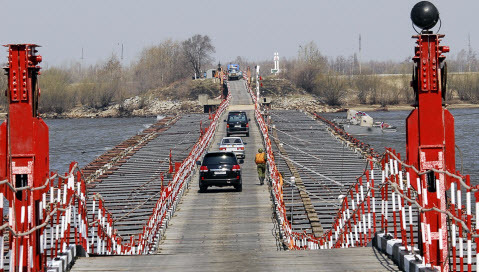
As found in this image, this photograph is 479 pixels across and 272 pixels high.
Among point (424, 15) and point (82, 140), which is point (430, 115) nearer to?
point (424, 15)

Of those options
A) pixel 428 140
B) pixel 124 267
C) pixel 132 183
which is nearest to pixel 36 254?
pixel 124 267

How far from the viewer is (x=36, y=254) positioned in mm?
12438

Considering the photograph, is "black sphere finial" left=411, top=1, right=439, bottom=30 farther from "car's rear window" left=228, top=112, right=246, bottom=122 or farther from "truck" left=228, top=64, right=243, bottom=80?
"truck" left=228, top=64, right=243, bottom=80

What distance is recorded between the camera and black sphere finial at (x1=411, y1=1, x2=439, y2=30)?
42.0ft

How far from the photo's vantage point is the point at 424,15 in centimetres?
1284

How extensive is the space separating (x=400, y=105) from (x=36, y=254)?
152 meters

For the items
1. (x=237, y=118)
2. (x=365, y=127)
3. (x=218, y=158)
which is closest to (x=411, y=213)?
(x=218, y=158)

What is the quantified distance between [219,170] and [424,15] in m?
20.4

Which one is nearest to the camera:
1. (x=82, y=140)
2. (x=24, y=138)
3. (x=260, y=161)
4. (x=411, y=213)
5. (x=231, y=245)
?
(x=411, y=213)

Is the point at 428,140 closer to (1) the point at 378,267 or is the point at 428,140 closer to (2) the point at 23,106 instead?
(1) the point at 378,267

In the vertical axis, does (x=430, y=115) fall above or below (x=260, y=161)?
above

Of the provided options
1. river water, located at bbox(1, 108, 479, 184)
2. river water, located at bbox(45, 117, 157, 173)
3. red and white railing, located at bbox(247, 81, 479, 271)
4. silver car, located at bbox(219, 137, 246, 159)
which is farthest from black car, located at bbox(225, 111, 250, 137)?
red and white railing, located at bbox(247, 81, 479, 271)

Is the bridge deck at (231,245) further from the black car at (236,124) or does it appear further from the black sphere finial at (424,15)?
the black car at (236,124)

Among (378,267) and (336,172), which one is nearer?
(378,267)
